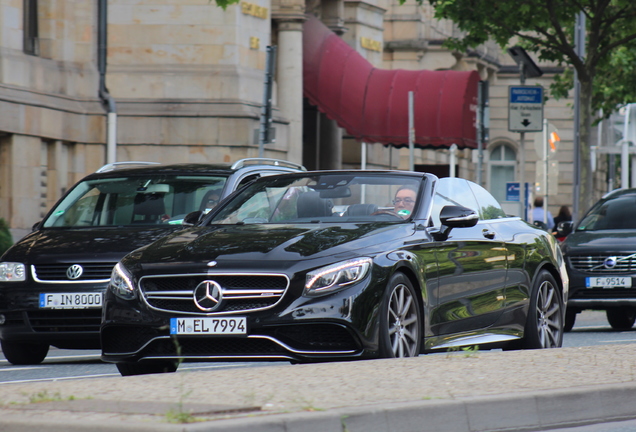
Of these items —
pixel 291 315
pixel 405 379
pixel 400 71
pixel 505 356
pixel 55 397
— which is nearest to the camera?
pixel 55 397

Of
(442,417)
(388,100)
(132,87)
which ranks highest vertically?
(132,87)

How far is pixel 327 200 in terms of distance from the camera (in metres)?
9.41

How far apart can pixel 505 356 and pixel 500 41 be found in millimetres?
17203

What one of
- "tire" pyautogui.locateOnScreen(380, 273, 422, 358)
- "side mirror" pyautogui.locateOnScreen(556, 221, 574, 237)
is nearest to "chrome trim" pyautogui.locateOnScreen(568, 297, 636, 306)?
"side mirror" pyautogui.locateOnScreen(556, 221, 574, 237)

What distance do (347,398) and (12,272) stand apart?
498 cm

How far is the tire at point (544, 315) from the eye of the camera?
10.8 m

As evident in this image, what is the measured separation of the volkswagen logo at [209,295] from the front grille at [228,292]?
2 centimetres

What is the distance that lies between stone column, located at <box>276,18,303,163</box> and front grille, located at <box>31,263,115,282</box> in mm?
19389

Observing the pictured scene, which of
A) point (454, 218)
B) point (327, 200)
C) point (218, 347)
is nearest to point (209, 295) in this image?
point (218, 347)

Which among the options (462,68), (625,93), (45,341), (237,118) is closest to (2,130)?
(237,118)

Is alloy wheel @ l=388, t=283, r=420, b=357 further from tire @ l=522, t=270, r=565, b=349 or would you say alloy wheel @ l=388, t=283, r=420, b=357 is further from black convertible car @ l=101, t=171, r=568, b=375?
tire @ l=522, t=270, r=565, b=349

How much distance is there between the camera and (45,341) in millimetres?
10758

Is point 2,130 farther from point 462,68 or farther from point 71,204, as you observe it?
point 462,68

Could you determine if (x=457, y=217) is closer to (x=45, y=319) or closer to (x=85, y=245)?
(x=85, y=245)
